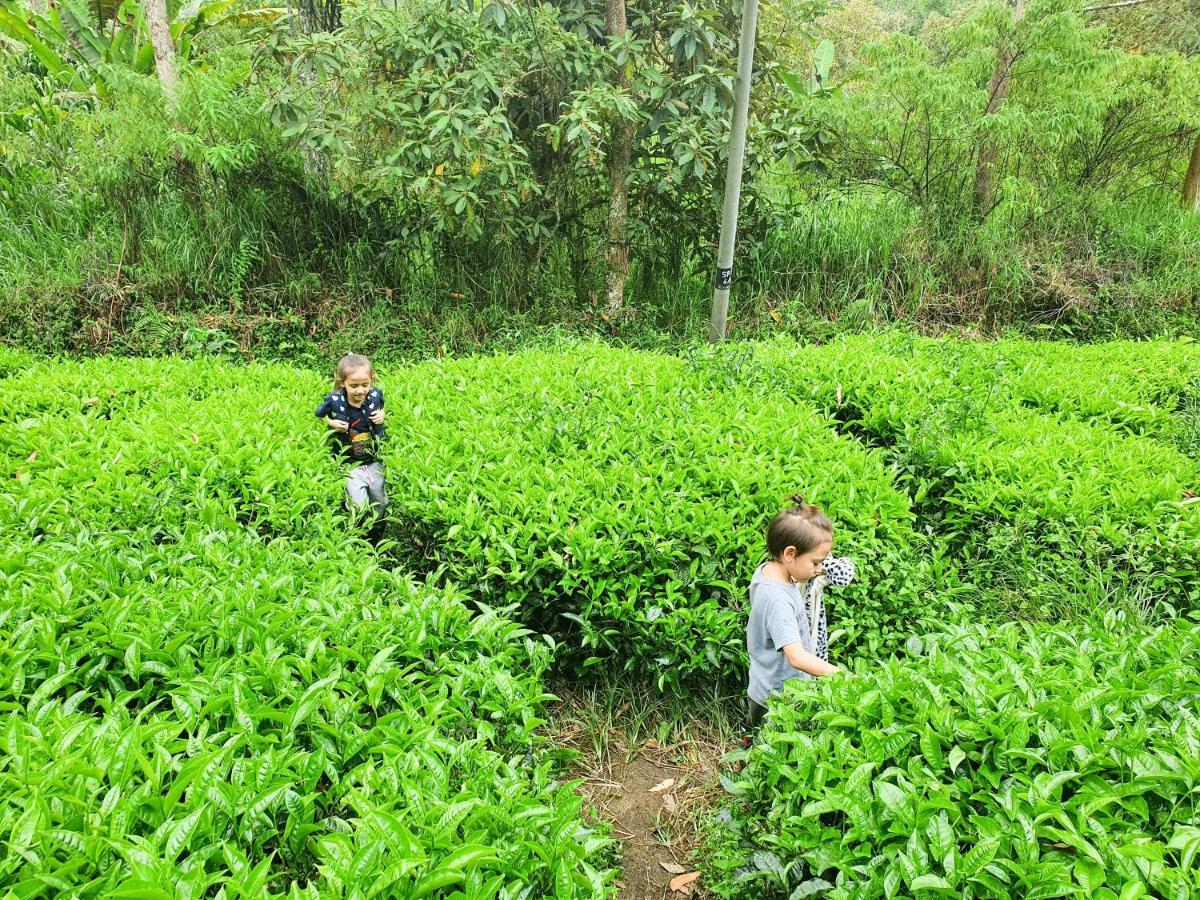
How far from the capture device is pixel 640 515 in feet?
11.0

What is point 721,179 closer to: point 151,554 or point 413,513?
point 413,513

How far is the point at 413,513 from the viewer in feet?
11.8

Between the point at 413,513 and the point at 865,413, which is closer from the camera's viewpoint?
the point at 413,513

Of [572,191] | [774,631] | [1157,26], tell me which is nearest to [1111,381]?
[774,631]

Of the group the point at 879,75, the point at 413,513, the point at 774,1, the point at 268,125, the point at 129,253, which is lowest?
the point at 413,513

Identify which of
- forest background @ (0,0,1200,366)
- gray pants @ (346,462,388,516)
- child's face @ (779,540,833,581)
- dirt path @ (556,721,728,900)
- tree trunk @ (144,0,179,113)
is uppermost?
tree trunk @ (144,0,179,113)

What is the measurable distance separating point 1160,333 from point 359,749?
28.8 feet

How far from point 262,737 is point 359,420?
279 cm

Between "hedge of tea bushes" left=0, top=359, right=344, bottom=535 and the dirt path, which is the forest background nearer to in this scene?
"hedge of tea bushes" left=0, top=359, right=344, bottom=535

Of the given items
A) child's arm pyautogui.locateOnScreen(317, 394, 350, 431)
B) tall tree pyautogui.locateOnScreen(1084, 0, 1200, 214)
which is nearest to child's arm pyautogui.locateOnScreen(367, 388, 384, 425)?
child's arm pyautogui.locateOnScreen(317, 394, 350, 431)

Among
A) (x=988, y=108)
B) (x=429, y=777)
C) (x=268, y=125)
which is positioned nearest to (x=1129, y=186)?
(x=988, y=108)

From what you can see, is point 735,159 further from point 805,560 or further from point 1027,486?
point 805,560

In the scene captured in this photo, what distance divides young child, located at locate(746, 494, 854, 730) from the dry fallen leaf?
632 millimetres

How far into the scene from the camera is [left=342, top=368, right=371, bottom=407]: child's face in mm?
4297
